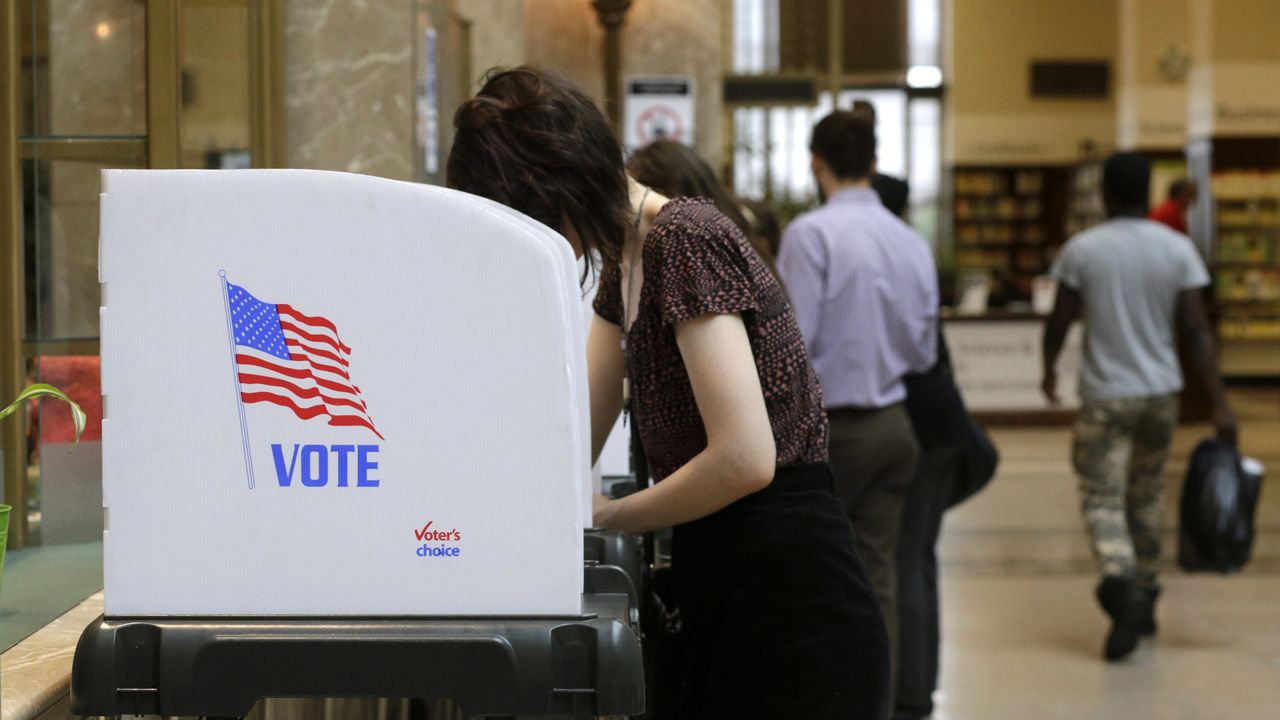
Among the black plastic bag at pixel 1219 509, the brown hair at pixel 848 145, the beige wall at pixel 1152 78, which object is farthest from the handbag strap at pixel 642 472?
the beige wall at pixel 1152 78

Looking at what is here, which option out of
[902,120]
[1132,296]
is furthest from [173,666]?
[902,120]

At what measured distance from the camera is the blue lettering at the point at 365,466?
1.11 m

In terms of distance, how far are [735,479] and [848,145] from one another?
2.38 metres

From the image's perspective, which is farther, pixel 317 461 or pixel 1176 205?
pixel 1176 205

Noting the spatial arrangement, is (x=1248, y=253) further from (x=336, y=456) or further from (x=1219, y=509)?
(x=336, y=456)

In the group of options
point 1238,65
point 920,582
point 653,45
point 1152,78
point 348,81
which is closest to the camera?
point 348,81

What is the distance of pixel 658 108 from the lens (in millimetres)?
7809

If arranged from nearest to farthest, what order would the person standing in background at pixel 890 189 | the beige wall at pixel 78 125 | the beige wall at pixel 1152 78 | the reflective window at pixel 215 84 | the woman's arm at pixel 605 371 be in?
the woman's arm at pixel 605 371, the beige wall at pixel 78 125, the reflective window at pixel 215 84, the person standing in background at pixel 890 189, the beige wall at pixel 1152 78

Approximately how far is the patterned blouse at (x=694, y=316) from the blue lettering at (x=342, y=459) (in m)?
0.53

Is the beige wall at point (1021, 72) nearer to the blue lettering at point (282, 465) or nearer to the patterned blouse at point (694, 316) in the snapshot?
the patterned blouse at point (694, 316)

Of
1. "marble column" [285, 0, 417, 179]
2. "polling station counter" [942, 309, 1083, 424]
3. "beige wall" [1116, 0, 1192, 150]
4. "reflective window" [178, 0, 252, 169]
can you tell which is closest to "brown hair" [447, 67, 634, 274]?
"reflective window" [178, 0, 252, 169]

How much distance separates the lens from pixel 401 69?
307cm

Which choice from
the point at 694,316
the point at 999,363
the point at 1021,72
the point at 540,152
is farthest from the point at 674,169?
the point at 1021,72

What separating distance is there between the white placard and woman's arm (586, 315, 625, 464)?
1041cm
